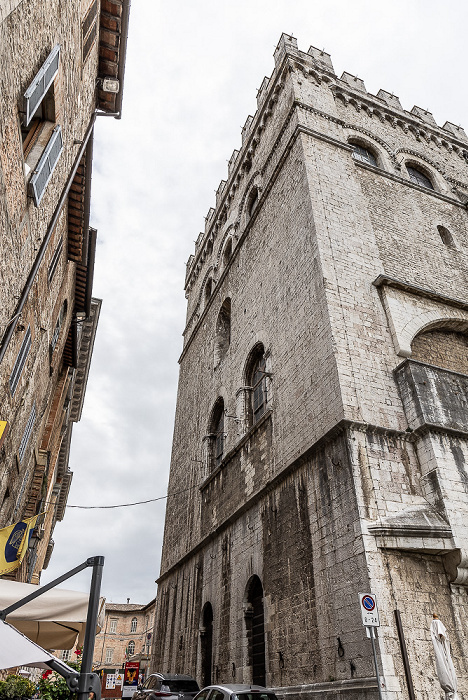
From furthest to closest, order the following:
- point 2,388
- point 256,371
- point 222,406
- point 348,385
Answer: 1. point 222,406
2. point 256,371
3. point 348,385
4. point 2,388

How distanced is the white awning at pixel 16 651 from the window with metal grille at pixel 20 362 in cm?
506

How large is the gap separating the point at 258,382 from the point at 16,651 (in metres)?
10.7

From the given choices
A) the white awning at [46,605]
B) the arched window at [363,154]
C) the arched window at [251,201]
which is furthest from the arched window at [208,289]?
the white awning at [46,605]

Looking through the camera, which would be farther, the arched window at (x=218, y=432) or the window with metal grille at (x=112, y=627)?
the window with metal grille at (x=112, y=627)

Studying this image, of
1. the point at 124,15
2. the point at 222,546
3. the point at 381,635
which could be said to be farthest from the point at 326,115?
the point at 381,635

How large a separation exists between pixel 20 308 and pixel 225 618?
9.08 meters

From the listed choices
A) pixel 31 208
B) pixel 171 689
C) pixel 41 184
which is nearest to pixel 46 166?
pixel 41 184

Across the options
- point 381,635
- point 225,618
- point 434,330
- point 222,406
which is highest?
point 222,406

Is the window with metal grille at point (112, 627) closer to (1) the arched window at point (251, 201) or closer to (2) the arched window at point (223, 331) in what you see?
(2) the arched window at point (223, 331)

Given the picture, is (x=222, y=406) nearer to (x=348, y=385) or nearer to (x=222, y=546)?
(x=222, y=546)

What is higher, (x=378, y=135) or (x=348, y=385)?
(x=378, y=135)

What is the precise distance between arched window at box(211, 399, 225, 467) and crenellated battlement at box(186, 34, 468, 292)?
9.46m

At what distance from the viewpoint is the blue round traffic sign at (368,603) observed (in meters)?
6.29

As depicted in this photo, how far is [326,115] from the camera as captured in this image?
1540 cm
